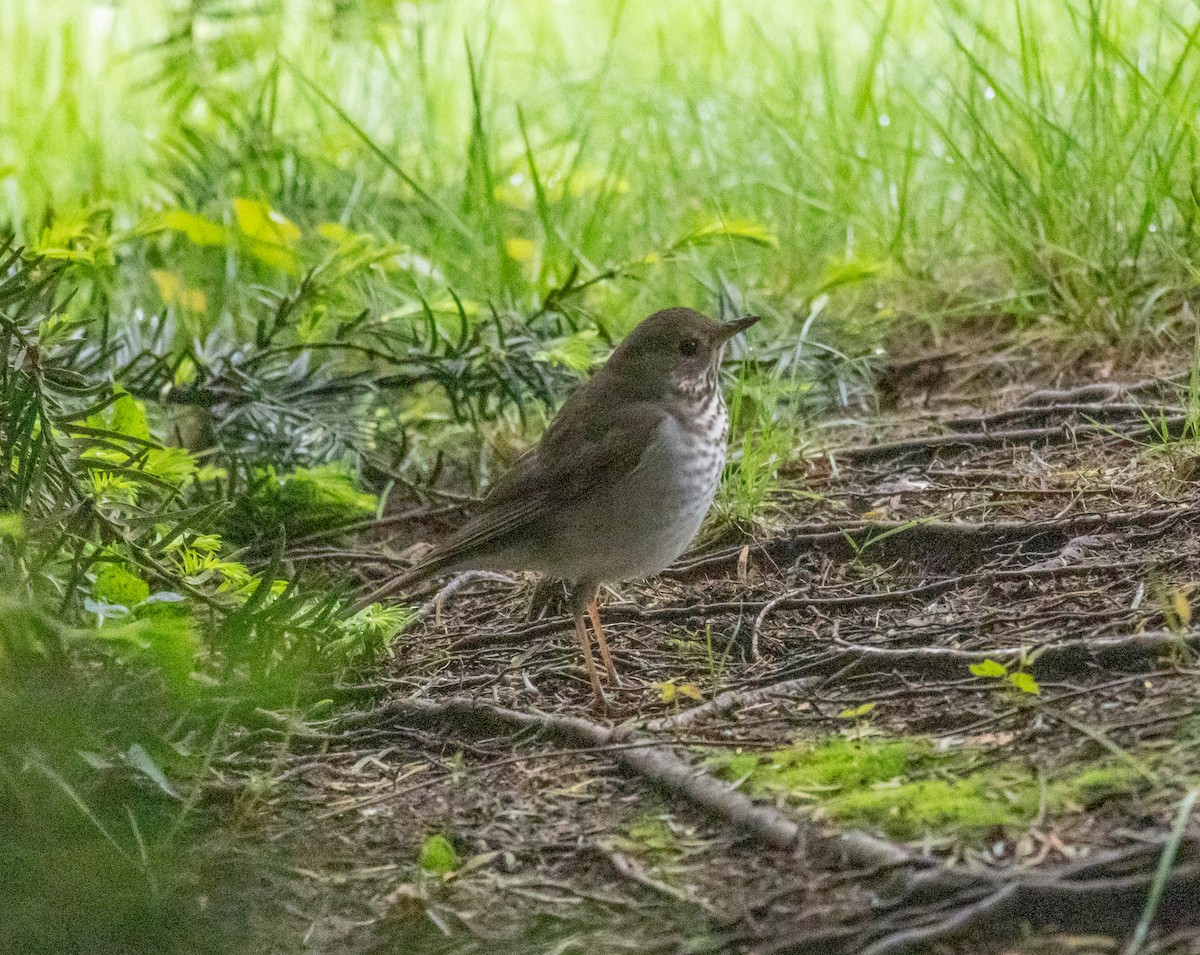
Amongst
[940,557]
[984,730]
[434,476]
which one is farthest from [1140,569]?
[434,476]

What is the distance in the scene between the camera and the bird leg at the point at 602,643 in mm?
3379

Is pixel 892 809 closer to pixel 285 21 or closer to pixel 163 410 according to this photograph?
pixel 163 410

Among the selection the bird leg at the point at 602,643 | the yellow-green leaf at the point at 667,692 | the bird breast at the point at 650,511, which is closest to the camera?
the yellow-green leaf at the point at 667,692

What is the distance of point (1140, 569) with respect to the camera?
10.5 ft

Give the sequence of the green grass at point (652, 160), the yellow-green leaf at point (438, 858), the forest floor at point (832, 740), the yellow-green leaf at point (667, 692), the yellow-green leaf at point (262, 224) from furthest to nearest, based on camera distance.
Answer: the yellow-green leaf at point (262, 224)
the green grass at point (652, 160)
the yellow-green leaf at point (667, 692)
the yellow-green leaf at point (438, 858)
the forest floor at point (832, 740)

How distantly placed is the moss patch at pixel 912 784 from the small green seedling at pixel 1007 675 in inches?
7.3

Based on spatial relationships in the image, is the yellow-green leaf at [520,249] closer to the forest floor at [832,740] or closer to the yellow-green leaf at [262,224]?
the yellow-green leaf at [262,224]

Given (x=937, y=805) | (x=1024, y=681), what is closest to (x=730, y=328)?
(x=1024, y=681)

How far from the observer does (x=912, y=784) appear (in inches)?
93.6

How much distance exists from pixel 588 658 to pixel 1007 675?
3.28ft

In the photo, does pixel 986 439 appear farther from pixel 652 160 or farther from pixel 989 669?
pixel 652 160

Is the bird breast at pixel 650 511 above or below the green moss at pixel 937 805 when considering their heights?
above

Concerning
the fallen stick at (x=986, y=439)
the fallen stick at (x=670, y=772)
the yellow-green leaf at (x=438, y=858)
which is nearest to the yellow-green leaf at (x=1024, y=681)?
the fallen stick at (x=670, y=772)

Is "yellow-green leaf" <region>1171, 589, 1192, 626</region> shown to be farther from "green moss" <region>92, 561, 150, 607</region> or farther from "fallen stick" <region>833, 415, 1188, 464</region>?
"green moss" <region>92, 561, 150, 607</region>
